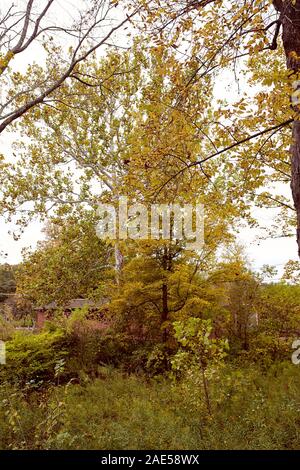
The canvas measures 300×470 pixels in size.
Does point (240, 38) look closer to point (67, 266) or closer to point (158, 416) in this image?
point (158, 416)

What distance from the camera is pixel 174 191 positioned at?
5320 millimetres

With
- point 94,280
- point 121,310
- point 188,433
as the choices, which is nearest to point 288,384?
point 188,433

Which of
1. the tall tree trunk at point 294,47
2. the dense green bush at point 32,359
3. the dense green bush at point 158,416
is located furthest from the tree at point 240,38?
the dense green bush at point 32,359

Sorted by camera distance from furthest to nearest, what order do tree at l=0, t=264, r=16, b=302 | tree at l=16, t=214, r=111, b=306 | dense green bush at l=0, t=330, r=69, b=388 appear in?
1. tree at l=0, t=264, r=16, b=302
2. tree at l=16, t=214, r=111, b=306
3. dense green bush at l=0, t=330, r=69, b=388

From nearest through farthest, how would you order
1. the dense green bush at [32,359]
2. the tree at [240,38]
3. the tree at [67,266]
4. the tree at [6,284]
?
the tree at [240,38] → the dense green bush at [32,359] → the tree at [67,266] → the tree at [6,284]

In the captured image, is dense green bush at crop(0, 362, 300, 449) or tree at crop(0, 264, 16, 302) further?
tree at crop(0, 264, 16, 302)

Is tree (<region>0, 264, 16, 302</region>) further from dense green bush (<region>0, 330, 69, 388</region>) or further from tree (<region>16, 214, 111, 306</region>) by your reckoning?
dense green bush (<region>0, 330, 69, 388</region>)

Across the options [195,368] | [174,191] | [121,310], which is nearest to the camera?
[174,191]

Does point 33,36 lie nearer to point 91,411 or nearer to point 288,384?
point 91,411
